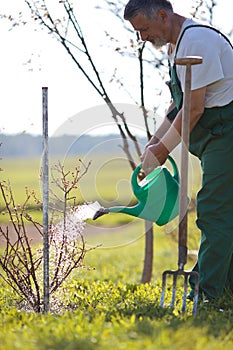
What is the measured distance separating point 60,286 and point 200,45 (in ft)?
5.44

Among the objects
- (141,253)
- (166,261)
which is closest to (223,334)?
(166,261)

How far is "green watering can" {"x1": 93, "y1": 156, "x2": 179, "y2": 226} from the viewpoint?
4.02m

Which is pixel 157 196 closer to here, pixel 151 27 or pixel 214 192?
pixel 214 192

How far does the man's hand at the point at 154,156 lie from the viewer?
13.1 ft

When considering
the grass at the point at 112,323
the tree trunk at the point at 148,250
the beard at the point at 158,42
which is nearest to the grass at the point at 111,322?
the grass at the point at 112,323

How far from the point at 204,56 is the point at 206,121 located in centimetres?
41

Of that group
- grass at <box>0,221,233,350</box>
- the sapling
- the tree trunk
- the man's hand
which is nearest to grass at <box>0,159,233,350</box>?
grass at <box>0,221,233,350</box>

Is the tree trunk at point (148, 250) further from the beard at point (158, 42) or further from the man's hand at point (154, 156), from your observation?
the beard at point (158, 42)

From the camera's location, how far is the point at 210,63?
12.7 feet

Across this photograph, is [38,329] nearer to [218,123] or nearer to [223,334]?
[223,334]

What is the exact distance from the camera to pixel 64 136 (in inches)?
167

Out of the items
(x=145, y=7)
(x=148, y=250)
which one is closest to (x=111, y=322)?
(x=145, y=7)

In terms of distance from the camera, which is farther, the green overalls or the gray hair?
the green overalls

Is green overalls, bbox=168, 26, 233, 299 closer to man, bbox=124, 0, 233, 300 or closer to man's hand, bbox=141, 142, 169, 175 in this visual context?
man, bbox=124, 0, 233, 300
